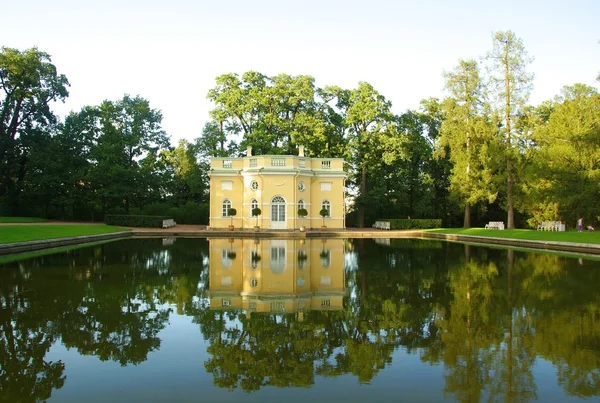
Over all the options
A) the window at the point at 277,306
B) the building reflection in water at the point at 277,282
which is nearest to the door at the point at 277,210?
the building reflection in water at the point at 277,282

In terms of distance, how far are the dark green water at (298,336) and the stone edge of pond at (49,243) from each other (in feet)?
20.9

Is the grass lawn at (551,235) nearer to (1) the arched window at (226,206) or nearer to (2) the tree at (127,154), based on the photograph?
(1) the arched window at (226,206)

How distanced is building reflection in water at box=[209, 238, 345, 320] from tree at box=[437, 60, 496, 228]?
65.1 ft

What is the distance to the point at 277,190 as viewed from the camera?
3133cm

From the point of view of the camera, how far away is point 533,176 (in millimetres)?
28172

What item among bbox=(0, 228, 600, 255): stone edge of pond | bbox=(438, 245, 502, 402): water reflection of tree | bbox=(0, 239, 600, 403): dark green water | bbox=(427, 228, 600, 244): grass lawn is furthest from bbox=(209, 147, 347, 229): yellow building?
bbox=(438, 245, 502, 402): water reflection of tree

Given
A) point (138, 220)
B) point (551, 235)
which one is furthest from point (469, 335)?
point (138, 220)

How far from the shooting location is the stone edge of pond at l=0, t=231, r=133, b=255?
17513mm

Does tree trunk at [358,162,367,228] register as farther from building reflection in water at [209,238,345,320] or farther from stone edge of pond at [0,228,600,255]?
building reflection in water at [209,238,345,320]

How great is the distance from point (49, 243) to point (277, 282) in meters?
13.6

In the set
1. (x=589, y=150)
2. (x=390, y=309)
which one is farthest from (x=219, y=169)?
(x=390, y=309)

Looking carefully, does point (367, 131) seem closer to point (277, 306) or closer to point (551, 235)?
point (551, 235)

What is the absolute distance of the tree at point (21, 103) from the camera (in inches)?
1373

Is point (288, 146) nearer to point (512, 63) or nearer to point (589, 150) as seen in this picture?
point (512, 63)
